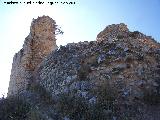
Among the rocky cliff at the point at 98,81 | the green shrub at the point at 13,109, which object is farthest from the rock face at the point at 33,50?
the green shrub at the point at 13,109

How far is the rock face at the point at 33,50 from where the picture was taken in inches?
735

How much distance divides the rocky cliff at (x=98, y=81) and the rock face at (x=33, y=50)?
0.40 ft

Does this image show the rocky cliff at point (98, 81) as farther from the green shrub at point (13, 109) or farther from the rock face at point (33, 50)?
the green shrub at point (13, 109)

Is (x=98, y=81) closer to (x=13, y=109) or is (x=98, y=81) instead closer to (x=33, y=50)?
(x=13, y=109)

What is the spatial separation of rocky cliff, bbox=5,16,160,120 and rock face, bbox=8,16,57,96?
12 centimetres

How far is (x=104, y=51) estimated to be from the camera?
1502 cm

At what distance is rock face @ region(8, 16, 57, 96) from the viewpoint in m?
18.7

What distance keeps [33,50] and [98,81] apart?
7.04 m

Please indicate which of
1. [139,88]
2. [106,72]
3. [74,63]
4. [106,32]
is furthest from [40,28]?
[139,88]

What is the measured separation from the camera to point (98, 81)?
13438 mm

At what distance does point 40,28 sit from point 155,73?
878 centimetres

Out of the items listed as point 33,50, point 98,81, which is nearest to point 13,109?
point 98,81

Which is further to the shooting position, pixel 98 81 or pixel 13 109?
pixel 98 81

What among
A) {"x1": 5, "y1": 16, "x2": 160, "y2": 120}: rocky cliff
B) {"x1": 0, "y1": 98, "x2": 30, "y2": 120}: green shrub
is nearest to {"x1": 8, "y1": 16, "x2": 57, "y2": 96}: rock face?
{"x1": 5, "y1": 16, "x2": 160, "y2": 120}: rocky cliff
